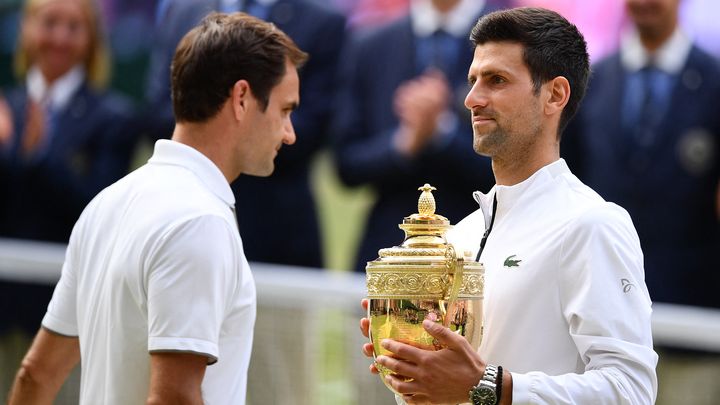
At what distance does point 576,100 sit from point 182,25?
18.2 ft

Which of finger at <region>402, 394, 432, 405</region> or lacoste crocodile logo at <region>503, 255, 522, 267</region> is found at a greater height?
lacoste crocodile logo at <region>503, 255, 522, 267</region>

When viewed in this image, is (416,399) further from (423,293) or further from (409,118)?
(409,118)

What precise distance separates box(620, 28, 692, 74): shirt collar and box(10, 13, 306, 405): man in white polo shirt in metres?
3.90

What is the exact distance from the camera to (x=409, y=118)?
7.57 m

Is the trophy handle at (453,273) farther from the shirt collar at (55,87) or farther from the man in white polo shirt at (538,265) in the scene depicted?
the shirt collar at (55,87)

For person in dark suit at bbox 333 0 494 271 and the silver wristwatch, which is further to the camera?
person in dark suit at bbox 333 0 494 271

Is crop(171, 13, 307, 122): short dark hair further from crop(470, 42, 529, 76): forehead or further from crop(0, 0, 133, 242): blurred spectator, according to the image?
crop(0, 0, 133, 242): blurred spectator

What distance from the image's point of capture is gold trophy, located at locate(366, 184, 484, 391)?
9.07ft

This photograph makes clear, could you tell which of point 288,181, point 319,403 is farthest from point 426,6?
point 319,403

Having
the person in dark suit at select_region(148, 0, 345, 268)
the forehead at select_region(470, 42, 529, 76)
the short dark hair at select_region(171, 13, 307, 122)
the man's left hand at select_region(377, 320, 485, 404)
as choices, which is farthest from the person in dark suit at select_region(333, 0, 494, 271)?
the man's left hand at select_region(377, 320, 485, 404)

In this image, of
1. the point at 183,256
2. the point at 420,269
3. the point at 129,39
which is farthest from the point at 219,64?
the point at 129,39

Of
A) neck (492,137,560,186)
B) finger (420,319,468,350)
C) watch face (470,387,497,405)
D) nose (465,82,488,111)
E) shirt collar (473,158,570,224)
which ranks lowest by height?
watch face (470,387,497,405)

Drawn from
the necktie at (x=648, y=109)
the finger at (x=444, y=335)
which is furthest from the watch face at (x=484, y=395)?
the necktie at (x=648, y=109)

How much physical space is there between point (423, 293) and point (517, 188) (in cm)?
42
